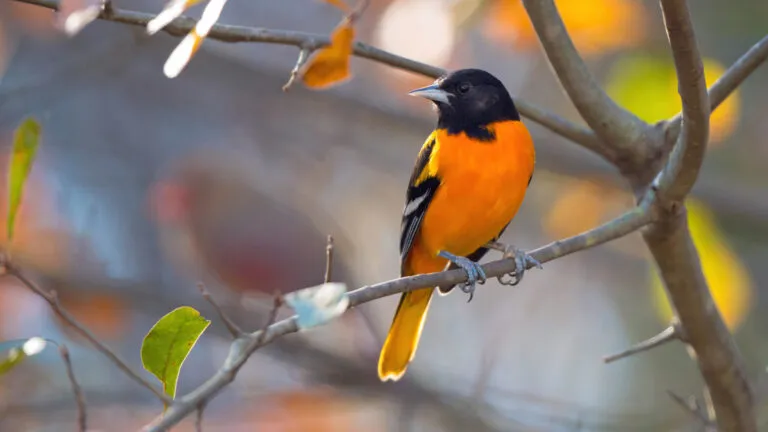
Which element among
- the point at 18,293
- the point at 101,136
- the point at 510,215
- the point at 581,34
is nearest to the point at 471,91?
the point at 510,215

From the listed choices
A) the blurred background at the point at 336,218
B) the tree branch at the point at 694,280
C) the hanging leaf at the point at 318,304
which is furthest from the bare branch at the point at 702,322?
the hanging leaf at the point at 318,304

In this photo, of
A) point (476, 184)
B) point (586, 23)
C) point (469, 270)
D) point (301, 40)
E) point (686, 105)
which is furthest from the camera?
point (586, 23)

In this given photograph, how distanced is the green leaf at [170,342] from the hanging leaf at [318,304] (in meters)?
0.43

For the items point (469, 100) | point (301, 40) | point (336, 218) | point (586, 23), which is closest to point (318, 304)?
point (301, 40)

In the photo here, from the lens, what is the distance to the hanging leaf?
6.15 ft

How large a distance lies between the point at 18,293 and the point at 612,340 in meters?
5.13

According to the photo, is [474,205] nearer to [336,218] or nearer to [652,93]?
[652,93]

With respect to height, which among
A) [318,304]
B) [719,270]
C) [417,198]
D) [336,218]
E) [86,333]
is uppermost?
[318,304]

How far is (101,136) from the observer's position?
9.12m

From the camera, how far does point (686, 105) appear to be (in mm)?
2836

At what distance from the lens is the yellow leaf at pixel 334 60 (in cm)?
197

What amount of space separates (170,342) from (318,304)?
0.53 m

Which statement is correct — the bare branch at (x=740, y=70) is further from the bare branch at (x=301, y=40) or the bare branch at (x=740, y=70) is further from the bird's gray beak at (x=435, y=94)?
the bird's gray beak at (x=435, y=94)

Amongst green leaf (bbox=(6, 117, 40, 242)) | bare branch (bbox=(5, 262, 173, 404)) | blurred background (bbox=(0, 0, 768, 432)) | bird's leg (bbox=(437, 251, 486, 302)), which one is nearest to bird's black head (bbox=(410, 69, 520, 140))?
blurred background (bbox=(0, 0, 768, 432))
